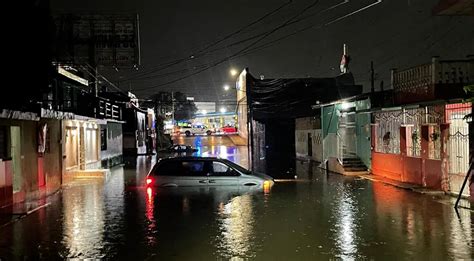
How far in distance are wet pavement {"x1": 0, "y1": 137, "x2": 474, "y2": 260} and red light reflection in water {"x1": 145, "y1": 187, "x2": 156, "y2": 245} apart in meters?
0.03

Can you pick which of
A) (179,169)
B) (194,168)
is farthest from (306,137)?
(179,169)

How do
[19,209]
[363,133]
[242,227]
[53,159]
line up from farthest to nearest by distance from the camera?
1. [363,133]
2. [53,159]
3. [19,209]
4. [242,227]

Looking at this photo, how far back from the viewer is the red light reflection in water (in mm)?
10912

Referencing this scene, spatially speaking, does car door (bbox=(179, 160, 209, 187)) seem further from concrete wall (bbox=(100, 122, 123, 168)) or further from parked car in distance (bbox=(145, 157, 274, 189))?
concrete wall (bbox=(100, 122, 123, 168))

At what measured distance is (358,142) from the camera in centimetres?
2914

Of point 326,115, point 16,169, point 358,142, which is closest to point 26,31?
point 16,169

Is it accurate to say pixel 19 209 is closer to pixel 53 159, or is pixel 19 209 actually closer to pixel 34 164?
pixel 34 164

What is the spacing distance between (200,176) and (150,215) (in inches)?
215

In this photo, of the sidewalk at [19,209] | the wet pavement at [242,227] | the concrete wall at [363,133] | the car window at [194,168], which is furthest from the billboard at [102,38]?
the sidewalk at [19,209]

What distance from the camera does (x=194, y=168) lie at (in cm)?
1997

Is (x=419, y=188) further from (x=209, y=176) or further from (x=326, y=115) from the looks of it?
(x=326, y=115)

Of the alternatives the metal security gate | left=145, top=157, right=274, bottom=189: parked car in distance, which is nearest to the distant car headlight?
left=145, top=157, right=274, bottom=189: parked car in distance

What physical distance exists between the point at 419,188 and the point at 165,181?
931 centimetres

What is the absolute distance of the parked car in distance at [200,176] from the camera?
63.4 feet
